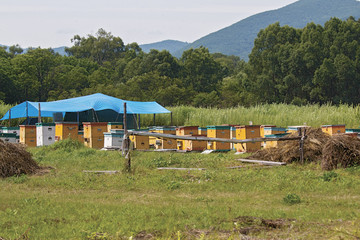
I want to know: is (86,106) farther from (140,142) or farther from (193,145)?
(193,145)

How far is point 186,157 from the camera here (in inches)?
604

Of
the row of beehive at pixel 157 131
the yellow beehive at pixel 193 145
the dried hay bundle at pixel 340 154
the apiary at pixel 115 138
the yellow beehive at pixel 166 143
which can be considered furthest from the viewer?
the yellow beehive at pixel 166 143

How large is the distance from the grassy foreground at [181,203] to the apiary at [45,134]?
8.70 metres

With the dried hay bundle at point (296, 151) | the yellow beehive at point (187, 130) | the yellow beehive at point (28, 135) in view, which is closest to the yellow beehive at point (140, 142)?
the yellow beehive at point (187, 130)

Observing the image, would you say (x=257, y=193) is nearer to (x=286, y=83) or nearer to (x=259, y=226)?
(x=259, y=226)

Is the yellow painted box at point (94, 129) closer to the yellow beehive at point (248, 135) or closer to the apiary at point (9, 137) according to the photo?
the apiary at point (9, 137)

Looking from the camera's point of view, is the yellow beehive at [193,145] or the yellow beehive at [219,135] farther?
the yellow beehive at [193,145]

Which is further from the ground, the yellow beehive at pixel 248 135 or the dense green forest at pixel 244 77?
the dense green forest at pixel 244 77

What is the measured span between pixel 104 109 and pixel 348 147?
19.6 meters

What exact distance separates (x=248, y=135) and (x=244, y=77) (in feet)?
124

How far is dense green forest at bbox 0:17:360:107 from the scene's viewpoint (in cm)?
4631

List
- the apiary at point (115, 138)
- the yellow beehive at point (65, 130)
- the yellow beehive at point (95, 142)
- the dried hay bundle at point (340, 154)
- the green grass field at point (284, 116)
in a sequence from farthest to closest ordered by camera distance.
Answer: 1. the green grass field at point (284, 116)
2. the yellow beehive at point (65, 130)
3. the yellow beehive at point (95, 142)
4. the apiary at point (115, 138)
5. the dried hay bundle at point (340, 154)

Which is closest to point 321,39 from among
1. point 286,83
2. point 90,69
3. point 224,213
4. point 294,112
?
point 286,83

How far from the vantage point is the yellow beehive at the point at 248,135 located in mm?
17078
